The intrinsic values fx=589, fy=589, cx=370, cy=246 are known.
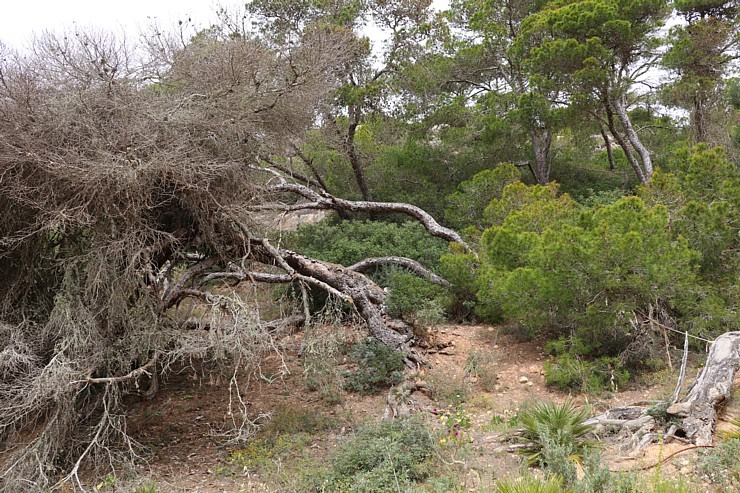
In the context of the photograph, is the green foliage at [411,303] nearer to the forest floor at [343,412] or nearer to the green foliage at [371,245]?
the green foliage at [371,245]

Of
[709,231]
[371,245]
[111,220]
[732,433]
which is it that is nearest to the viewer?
[732,433]

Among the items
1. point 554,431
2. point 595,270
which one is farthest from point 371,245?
point 554,431

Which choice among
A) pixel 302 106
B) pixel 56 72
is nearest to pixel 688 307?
pixel 302 106

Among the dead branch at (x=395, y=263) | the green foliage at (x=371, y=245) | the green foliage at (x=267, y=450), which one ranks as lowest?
the green foliage at (x=267, y=450)

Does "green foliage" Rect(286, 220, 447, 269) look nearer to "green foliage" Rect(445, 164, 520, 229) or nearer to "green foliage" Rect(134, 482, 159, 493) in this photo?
"green foliage" Rect(445, 164, 520, 229)

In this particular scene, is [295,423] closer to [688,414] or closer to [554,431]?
[554,431]

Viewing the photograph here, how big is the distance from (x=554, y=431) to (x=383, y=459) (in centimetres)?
142

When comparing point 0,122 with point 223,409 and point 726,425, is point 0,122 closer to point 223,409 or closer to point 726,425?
point 223,409

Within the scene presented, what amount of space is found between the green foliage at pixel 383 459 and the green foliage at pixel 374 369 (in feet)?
5.85

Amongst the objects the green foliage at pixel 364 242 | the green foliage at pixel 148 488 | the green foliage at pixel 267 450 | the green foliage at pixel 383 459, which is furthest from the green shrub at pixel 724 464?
the green foliage at pixel 364 242

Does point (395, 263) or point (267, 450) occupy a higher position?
point (395, 263)

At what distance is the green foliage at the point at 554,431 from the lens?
4492 millimetres

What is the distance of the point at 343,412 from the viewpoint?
22.4ft

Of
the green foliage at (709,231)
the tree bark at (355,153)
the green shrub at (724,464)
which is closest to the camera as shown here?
the green shrub at (724,464)
